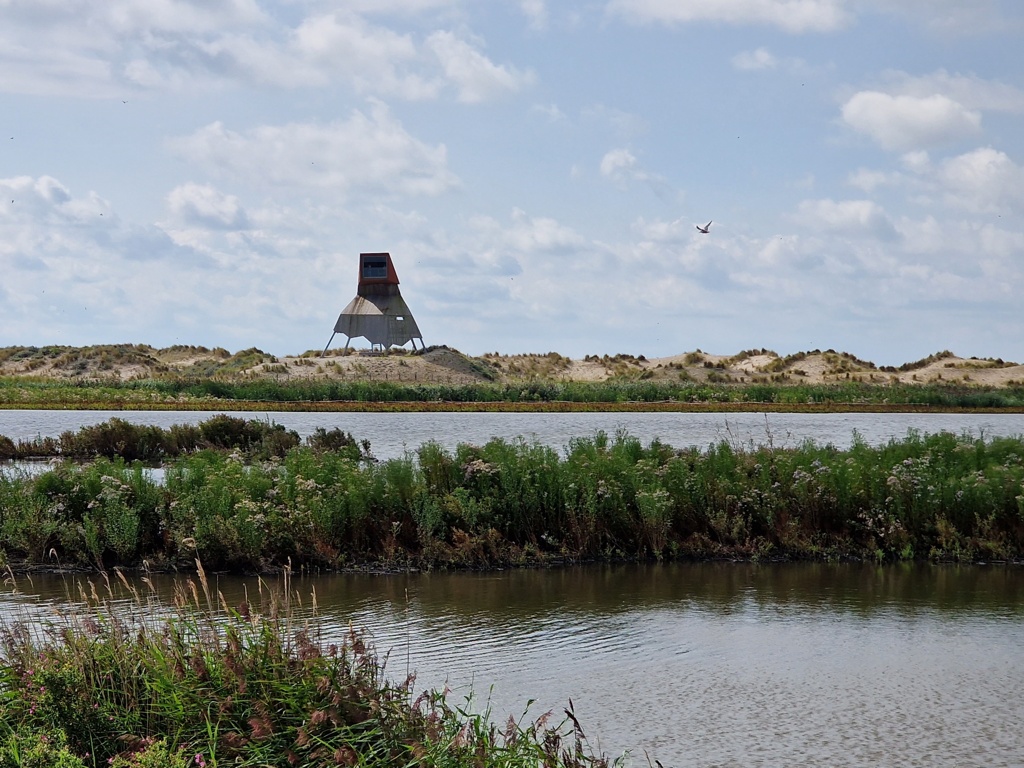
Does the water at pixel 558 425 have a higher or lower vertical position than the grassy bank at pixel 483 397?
lower

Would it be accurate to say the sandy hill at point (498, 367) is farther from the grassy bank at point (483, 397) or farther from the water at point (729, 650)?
the water at point (729, 650)

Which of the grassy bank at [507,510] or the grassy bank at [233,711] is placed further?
the grassy bank at [507,510]

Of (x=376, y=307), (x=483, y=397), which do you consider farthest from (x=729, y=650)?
(x=376, y=307)

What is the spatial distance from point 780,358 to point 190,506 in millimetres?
72145

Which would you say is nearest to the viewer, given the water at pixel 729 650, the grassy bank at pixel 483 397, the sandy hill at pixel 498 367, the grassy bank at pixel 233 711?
the grassy bank at pixel 233 711

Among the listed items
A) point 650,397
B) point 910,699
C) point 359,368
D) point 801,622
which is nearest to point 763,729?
point 910,699

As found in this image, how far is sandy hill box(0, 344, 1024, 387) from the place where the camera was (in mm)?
77062

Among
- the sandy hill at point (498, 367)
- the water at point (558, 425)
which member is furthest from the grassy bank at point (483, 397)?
the sandy hill at point (498, 367)

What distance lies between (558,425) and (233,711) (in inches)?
1427

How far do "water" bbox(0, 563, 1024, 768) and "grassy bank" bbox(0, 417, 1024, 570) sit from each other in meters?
0.58

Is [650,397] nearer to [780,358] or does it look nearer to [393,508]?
[780,358]

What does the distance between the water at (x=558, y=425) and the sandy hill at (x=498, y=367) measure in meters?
24.6

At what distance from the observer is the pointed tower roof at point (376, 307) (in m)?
84.5

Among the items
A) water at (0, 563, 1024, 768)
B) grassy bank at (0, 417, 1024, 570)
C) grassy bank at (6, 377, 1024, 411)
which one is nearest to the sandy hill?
grassy bank at (6, 377, 1024, 411)
